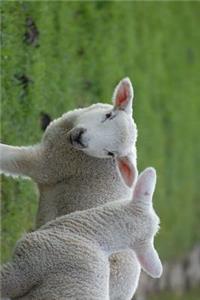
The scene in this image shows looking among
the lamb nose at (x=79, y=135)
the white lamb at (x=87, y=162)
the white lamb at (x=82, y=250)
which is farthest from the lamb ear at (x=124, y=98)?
the white lamb at (x=82, y=250)

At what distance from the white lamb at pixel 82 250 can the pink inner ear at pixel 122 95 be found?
12.9 inches

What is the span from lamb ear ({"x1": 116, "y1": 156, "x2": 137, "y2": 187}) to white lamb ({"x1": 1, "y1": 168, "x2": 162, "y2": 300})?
0.38 feet

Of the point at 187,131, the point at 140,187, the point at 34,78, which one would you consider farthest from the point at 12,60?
the point at 187,131

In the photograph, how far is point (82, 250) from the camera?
2318 millimetres

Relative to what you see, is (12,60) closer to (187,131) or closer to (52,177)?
(52,177)

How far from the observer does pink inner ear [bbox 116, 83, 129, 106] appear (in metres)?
2.62

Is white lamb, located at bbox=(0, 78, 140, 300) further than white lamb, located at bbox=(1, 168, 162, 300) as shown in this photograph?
Yes

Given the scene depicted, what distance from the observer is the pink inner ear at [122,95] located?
2619 millimetres

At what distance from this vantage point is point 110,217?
2.38 metres

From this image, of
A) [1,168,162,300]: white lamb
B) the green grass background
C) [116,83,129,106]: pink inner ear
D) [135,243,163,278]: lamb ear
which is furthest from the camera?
the green grass background

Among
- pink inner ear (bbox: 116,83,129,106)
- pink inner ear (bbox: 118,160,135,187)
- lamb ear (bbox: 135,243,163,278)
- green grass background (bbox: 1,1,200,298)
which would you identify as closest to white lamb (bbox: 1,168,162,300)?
lamb ear (bbox: 135,243,163,278)

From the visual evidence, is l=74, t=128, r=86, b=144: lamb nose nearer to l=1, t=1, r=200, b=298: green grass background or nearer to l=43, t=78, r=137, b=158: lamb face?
l=43, t=78, r=137, b=158: lamb face

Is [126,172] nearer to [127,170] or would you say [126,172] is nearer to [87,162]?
[127,170]

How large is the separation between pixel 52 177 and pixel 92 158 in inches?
6.0
